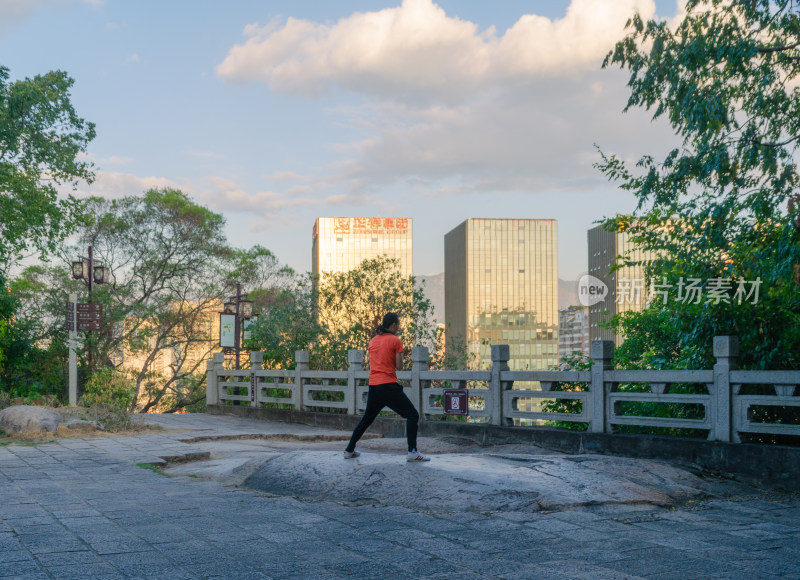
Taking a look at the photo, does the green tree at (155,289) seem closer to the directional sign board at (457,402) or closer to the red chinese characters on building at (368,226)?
the directional sign board at (457,402)

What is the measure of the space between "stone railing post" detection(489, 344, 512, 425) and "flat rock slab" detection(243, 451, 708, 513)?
11.0 ft

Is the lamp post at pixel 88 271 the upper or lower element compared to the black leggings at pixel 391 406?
upper

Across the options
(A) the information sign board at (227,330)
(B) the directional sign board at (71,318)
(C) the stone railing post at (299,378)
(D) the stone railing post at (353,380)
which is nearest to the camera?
(D) the stone railing post at (353,380)

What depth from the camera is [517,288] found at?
126m

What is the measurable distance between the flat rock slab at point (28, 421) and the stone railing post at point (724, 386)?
10.5 m

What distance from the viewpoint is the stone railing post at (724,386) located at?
8.62 m

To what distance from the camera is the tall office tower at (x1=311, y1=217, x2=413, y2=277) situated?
12662 cm

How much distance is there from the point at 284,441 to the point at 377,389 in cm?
564

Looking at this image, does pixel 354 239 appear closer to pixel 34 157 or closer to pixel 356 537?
pixel 34 157

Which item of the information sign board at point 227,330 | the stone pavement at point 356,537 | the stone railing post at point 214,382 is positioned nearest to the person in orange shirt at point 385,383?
the stone pavement at point 356,537

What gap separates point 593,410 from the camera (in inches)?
404

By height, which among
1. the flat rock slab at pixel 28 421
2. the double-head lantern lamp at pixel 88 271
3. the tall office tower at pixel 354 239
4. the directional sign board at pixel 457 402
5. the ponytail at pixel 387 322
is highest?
the tall office tower at pixel 354 239

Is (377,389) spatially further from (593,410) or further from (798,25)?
(798,25)

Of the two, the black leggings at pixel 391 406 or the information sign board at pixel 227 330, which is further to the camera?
the information sign board at pixel 227 330
